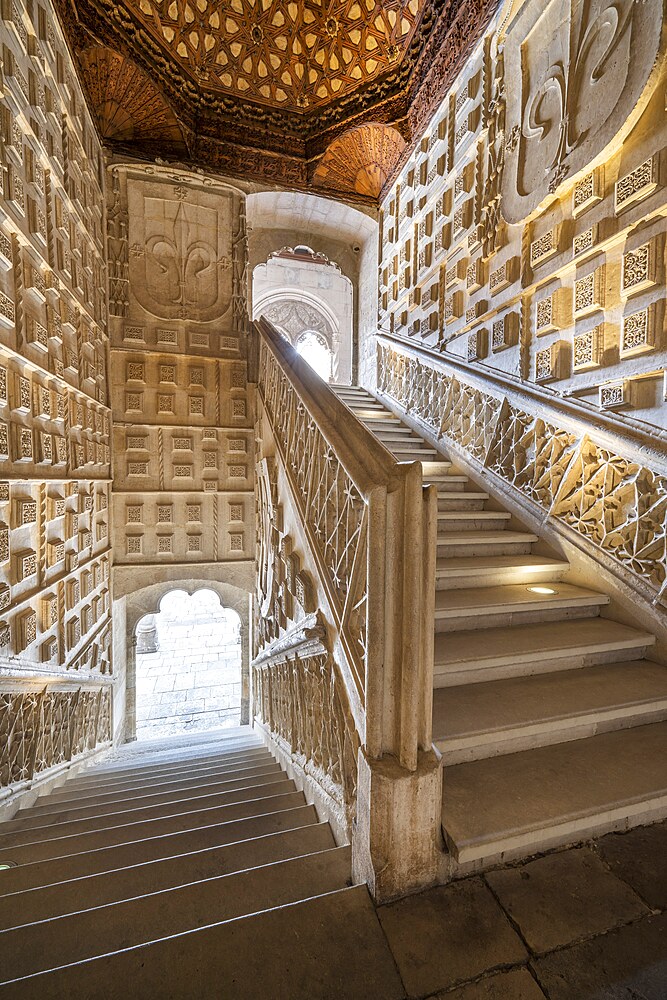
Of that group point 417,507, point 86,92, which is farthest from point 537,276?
point 86,92

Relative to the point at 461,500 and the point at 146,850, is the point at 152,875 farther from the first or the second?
the point at 461,500

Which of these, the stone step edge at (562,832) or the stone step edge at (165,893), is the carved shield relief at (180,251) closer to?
the stone step edge at (165,893)

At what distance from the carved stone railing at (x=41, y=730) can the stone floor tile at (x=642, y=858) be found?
346cm

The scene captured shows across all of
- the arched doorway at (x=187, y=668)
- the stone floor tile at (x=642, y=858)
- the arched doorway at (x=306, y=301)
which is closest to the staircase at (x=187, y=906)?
the stone floor tile at (x=642, y=858)

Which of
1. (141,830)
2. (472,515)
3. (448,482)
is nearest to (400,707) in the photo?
(141,830)

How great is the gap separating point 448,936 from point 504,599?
74.6 inches

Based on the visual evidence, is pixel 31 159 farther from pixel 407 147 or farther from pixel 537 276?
pixel 407 147

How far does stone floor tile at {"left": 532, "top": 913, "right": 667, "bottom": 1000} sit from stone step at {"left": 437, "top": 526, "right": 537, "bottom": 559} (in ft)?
7.66

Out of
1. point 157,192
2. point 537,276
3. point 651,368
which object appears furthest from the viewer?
point 157,192

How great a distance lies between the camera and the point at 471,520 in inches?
157

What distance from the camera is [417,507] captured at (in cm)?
164

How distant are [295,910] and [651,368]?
11.5 feet

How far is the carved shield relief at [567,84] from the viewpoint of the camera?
9.23 feet

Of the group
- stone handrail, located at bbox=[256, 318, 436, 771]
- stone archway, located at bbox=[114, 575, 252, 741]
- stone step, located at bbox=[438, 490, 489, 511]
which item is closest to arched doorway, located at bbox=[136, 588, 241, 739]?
stone archway, located at bbox=[114, 575, 252, 741]
